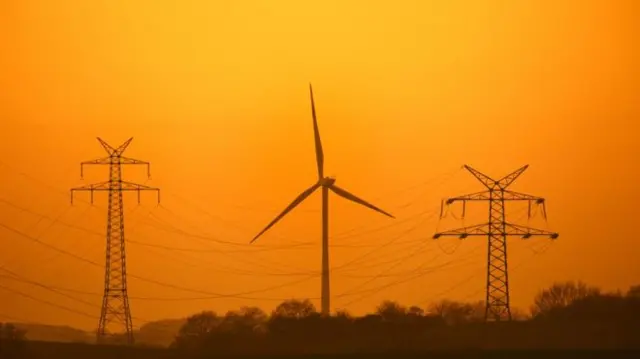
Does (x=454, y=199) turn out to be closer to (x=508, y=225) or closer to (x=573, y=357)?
(x=508, y=225)

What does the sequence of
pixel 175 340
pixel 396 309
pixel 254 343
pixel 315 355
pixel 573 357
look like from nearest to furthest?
pixel 573 357 < pixel 315 355 < pixel 254 343 < pixel 175 340 < pixel 396 309

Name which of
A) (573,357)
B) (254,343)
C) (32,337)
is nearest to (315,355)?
(254,343)

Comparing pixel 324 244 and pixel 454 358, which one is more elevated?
pixel 324 244

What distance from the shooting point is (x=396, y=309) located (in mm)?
145125

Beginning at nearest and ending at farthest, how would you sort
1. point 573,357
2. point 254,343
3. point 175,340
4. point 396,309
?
point 573,357
point 254,343
point 175,340
point 396,309

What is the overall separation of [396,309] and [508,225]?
24.6m

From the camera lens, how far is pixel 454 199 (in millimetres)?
125875

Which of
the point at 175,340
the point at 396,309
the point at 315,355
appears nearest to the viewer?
the point at 315,355

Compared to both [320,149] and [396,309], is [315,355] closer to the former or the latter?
[320,149]

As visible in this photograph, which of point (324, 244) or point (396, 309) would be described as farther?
point (396, 309)

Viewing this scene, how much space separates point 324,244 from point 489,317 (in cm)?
1406

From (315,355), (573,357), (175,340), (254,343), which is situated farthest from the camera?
(175,340)

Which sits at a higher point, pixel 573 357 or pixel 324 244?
pixel 324 244

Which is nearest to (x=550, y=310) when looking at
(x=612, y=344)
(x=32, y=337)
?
(x=612, y=344)
